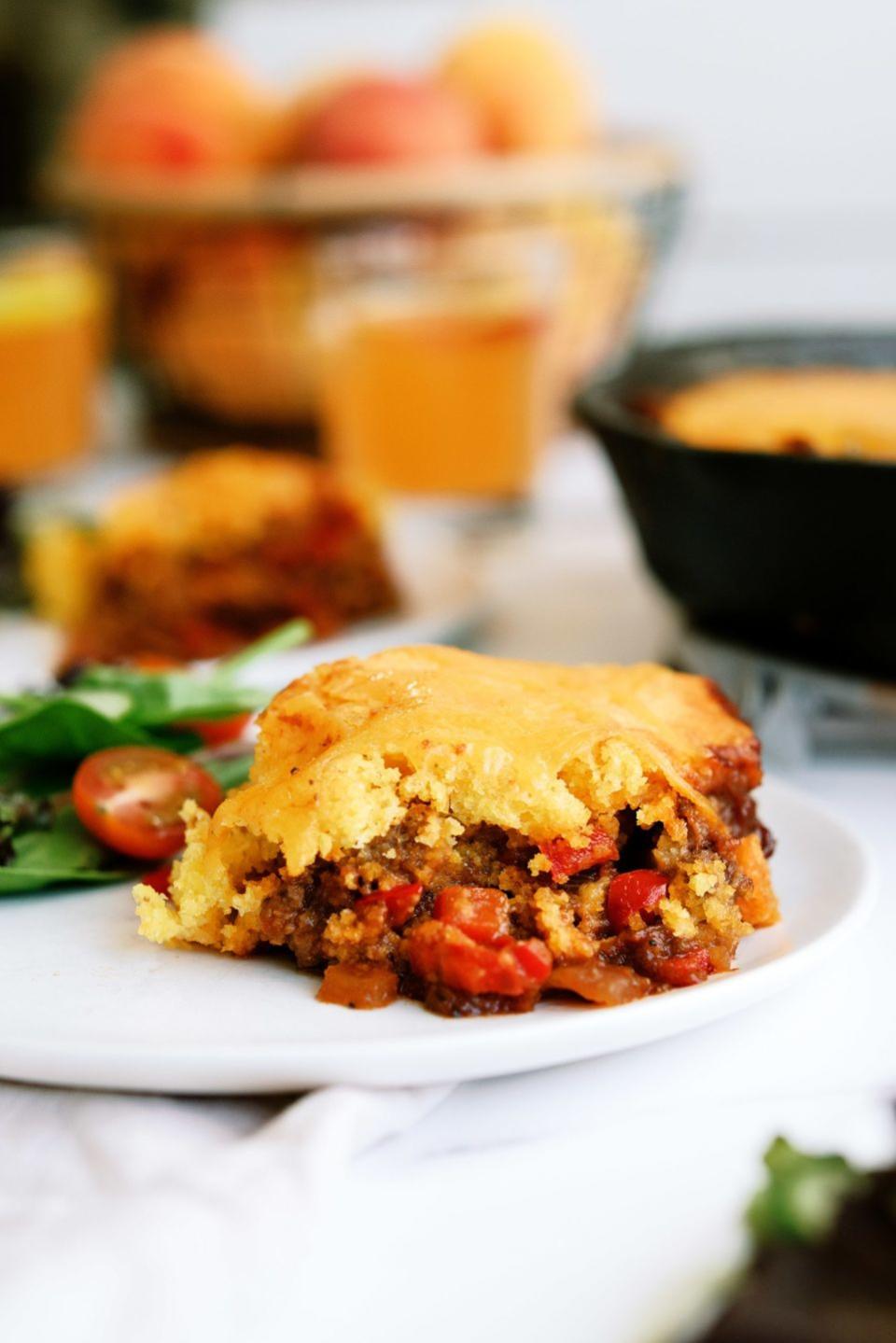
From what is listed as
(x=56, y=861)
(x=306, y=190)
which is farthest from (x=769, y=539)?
(x=306, y=190)

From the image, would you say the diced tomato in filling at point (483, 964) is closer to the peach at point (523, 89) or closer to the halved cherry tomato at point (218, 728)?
the halved cherry tomato at point (218, 728)

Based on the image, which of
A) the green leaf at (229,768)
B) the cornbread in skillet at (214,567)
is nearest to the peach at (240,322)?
the cornbread in skillet at (214,567)

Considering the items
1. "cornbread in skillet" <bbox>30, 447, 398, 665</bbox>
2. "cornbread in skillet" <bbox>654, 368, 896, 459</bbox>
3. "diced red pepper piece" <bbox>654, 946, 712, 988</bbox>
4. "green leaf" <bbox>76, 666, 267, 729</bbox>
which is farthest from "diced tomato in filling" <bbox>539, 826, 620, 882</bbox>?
"cornbread in skillet" <bbox>30, 447, 398, 665</bbox>

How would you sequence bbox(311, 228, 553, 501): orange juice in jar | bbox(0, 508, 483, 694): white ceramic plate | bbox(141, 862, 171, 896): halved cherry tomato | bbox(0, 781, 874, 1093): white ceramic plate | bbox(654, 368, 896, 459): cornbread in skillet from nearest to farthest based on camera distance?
bbox(0, 781, 874, 1093): white ceramic plate
bbox(141, 862, 171, 896): halved cherry tomato
bbox(654, 368, 896, 459): cornbread in skillet
bbox(0, 508, 483, 694): white ceramic plate
bbox(311, 228, 553, 501): orange juice in jar

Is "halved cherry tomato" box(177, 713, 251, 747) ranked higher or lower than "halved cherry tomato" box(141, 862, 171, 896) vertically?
lower

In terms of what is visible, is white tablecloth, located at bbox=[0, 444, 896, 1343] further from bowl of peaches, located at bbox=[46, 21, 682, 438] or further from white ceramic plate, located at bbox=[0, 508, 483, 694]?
bowl of peaches, located at bbox=[46, 21, 682, 438]

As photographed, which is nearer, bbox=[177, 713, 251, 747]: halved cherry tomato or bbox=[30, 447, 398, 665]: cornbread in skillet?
bbox=[177, 713, 251, 747]: halved cherry tomato

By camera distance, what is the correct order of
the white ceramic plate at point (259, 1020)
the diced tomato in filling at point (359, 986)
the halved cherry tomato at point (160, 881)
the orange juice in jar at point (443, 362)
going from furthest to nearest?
the orange juice in jar at point (443, 362) < the halved cherry tomato at point (160, 881) < the diced tomato in filling at point (359, 986) < the white ceramic plate at point (259, 1020)
